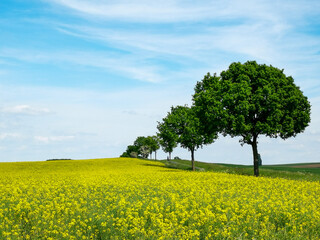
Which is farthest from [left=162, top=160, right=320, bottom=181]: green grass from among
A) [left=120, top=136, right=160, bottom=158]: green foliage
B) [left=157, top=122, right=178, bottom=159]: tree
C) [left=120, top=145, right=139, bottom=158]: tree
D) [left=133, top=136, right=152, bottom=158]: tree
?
[left=120, top=145, right=139, bottom=158]: tree

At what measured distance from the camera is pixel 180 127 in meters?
60.2

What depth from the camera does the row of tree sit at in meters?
38.9

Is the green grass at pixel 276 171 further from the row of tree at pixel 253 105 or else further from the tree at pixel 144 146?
the tree at pixel 144 146

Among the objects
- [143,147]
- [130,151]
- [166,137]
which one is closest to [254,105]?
[166,137]

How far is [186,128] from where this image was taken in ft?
189

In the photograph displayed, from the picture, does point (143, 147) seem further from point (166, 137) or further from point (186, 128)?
point (186, 128)

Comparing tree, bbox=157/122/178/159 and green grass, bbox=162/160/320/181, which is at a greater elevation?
tree, bbox=157/122/178/159

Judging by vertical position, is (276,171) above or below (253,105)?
below

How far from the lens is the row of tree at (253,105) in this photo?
38875 millimetres

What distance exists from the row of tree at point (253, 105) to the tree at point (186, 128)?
1287cm

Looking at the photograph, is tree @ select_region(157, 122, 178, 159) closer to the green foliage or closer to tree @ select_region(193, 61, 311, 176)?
tree @ select_region(193, 61, 311, 176)

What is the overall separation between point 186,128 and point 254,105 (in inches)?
814

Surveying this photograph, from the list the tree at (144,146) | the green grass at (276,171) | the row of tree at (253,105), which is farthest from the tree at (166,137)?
the tree at (144,146)

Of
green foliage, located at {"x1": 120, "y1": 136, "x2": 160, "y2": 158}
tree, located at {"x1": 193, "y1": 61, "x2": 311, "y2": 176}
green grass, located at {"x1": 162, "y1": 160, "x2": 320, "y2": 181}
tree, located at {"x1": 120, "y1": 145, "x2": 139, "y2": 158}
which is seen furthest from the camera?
tree, located at {"x1": 120, "y1": 145, "x2": 139, "y2": 158}
